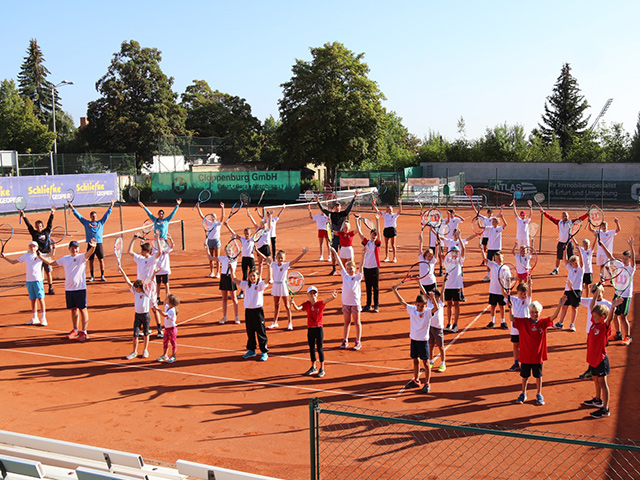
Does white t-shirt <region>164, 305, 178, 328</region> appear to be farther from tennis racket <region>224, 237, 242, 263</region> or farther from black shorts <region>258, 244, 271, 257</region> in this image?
black shorts <region>258, 244, 271, 257</region>

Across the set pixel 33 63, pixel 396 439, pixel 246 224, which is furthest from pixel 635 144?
pixel 33 63

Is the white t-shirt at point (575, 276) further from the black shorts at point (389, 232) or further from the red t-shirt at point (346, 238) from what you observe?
the black shorts at point (389, 232)

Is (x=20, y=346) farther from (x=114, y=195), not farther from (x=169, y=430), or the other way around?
(x=114, y=195)

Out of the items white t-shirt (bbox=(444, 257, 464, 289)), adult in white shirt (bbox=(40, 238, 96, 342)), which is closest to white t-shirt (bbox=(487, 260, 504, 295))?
white t-shirt (bbox=(444, 257, 464, 289))

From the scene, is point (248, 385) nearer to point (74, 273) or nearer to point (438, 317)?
point (438, 317)

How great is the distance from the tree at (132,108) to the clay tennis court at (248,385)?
4723 centimetres

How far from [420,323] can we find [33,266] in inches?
377

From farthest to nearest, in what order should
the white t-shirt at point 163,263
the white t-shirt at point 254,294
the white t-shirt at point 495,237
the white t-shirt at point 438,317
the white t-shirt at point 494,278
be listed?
the white t-shirt at point 495,237 → the white t-shirt at point 163,263 → the white t-shirt at point 494,278 → the white t-shirt at point 254,294 → the white t-shirt at point 438,317

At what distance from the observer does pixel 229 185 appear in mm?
50312

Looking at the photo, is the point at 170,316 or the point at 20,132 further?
the point at 20,132

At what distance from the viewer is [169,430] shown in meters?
8.81

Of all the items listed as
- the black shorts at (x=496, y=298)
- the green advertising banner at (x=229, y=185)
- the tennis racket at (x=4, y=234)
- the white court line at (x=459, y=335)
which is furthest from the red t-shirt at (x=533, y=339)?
the green advertising banner at (x=229, y=185)

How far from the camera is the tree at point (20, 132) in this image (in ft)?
179

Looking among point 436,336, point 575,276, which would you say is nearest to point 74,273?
point 436,336
